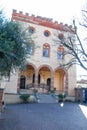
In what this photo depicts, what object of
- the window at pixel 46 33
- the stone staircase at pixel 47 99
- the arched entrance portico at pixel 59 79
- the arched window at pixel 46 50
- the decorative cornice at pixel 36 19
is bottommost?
the stone staircase at pixel 47 99

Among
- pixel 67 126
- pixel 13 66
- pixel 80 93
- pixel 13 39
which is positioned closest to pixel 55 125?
pixel 67 126

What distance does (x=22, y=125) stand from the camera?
959 centimetres

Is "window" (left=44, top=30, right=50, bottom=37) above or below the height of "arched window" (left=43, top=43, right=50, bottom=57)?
above

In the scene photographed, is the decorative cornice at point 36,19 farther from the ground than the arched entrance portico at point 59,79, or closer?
farther from the ground

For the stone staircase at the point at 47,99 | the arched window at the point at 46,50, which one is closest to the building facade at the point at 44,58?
the arched window at the point at 46,50

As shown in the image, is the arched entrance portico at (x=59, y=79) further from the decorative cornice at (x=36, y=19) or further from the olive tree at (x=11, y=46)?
the olive tree at (x=11, y=46)

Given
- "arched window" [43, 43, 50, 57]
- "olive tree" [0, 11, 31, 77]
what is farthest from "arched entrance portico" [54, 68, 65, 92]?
"olive tree" [0, 11, 31, 77]

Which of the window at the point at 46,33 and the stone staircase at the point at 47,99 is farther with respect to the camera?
the window at the point at 46,33

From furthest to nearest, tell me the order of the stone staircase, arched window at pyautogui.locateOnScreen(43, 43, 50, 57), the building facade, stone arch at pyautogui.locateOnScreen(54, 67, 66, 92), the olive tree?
stone arch at pyautogui.locateOnScreen(54, 67, 66, 92) → arched window at pyautogui.locateOnScreen(43, 43, 50, 57) → the building facade → the stone staircase → the olive tree

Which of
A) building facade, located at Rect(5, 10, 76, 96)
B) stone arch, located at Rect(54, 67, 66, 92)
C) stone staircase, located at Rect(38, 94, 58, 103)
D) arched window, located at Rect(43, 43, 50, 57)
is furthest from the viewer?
stone arch, located at Rect(54, 67, 66, 92)

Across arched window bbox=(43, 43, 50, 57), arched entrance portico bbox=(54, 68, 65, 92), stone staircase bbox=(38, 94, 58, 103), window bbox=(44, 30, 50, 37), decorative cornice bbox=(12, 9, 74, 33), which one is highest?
decorative cornice bbox=(12, 9, 74, 33)

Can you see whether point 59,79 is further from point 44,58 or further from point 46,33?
point 46,33

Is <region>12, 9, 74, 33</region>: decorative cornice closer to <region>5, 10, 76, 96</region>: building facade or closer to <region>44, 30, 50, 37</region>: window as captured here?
<region>5, 10, 76, 96</region>: building facade

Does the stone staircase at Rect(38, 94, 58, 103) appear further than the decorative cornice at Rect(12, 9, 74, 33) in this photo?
No
